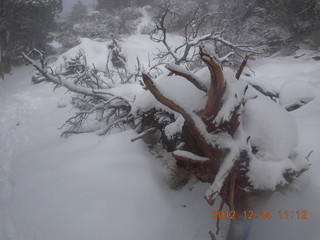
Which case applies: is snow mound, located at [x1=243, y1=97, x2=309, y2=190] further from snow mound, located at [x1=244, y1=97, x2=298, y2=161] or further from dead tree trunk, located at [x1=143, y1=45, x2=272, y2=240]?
dead tree trunk, located at [x1=143, y1=45, x2=272, y2=240]

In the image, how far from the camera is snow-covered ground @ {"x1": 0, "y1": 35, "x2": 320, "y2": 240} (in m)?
2.02

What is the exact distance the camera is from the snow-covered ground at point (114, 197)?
2020 mm

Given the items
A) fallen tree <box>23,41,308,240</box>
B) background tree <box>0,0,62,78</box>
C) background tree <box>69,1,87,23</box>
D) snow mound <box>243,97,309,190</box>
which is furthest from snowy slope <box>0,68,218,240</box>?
background tree <box>69,1,87,23</box>

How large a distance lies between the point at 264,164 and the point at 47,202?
2.47 metres

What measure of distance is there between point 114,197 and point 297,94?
391cm

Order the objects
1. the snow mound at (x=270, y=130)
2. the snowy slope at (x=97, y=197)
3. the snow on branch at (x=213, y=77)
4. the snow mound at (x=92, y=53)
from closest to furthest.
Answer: the snow on branch at (x=213, y=77) → the snow mound at (x=270, y=130) → the snowy slope at (x=97, y=197) → the snow mound at (x=92, y=53)

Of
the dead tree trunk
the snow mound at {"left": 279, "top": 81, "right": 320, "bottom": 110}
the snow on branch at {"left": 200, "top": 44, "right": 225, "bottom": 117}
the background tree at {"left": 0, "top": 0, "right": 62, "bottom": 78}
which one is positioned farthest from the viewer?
the background tree at {"left": 0, "top": 0, "right": 62, "bottom": 78}

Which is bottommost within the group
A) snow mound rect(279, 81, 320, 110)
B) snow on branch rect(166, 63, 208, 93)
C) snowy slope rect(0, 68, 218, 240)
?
snowy slope rect(0, 68, 218, 240)

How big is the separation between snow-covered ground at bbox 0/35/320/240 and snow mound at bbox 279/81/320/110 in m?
0.08

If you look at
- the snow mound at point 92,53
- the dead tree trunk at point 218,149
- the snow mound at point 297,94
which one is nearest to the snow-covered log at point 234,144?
the dead tree trunk at point 218,149

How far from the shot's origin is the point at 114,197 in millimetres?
2438

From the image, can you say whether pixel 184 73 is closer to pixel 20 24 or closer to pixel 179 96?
pixel 179 96

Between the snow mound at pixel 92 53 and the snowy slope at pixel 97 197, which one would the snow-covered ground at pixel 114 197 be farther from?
the snow mound at pixel 92 53

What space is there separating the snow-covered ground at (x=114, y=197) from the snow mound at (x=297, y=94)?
0.27ft
